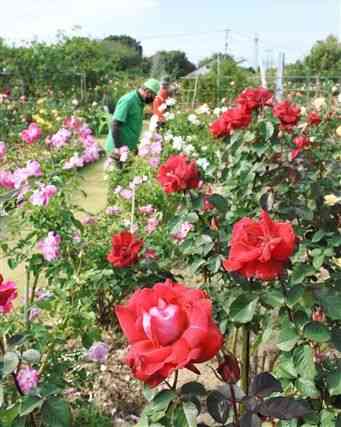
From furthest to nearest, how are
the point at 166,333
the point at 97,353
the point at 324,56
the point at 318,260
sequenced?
the point at 324,56 < the point at 318,260 < the point at 97,353 < the point at 166,333

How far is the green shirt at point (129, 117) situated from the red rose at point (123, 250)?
10.3 feet

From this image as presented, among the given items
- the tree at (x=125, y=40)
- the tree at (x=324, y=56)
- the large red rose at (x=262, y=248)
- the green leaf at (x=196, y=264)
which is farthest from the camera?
the tree at (x=125, y=40)

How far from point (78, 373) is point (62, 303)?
30cm

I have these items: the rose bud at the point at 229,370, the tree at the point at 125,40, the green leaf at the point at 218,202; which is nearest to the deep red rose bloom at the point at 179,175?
the green leaf at the point at 218,202

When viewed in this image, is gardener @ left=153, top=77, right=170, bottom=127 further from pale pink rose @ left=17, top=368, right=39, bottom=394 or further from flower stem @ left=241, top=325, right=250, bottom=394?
pale pink rose @ left=17, top=368, right=39, bottom=394

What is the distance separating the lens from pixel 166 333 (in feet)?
2.43

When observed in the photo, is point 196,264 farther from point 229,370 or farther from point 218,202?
point 229,370

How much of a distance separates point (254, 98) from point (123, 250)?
965mm

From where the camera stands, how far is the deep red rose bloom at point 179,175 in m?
1.84

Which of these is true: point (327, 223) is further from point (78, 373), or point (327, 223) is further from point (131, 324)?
point (131, 324)

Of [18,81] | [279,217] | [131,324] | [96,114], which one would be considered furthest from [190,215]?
[18,81]

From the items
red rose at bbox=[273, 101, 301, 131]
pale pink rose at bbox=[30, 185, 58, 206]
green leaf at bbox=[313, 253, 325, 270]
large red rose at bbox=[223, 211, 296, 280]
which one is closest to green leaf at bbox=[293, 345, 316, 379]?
large red rose at bbox=[223, 211, 296, 280]

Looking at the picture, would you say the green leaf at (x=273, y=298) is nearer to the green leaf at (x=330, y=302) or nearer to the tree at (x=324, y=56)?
the green leaf at (x=330, y=302)

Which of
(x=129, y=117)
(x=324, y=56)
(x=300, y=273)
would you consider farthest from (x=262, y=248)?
(x=324, y=56)
